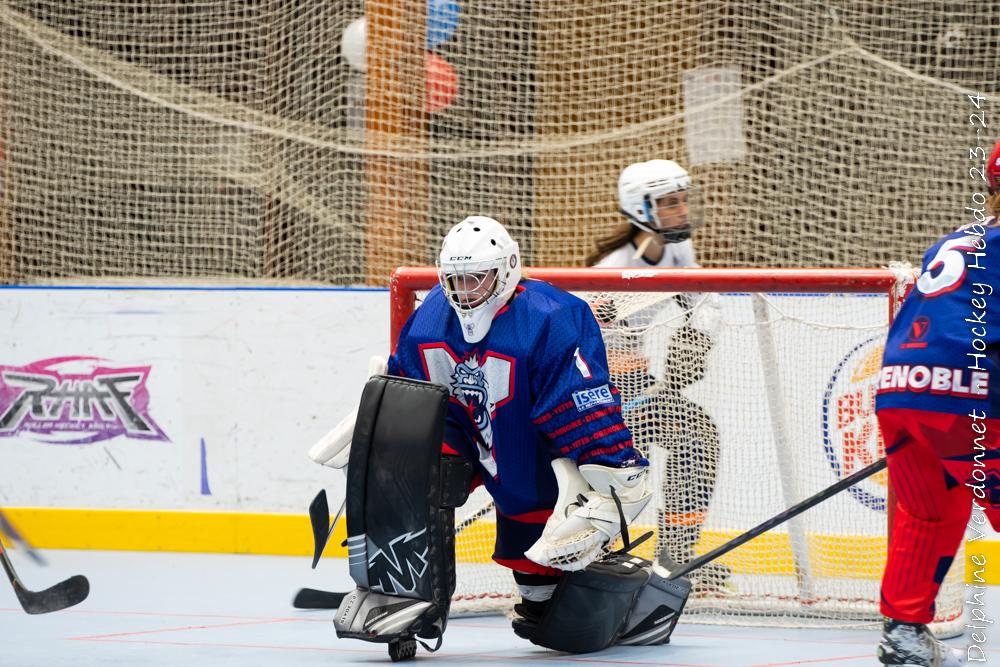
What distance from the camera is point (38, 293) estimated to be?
5.52 metres

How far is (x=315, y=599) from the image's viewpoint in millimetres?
3988

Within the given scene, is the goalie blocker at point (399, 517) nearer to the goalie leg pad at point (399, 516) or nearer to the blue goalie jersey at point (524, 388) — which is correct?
the goalie leg pad at point (399, 516)

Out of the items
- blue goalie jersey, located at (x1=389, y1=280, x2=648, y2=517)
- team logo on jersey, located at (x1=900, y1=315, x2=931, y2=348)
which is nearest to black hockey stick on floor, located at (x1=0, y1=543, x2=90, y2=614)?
blue goalie jersey, located at (x1=389, y1=280, x2=648, y2=517)

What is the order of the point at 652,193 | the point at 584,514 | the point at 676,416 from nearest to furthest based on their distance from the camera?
the point at 584,514 → the point at 676,416 → the point at 652,193

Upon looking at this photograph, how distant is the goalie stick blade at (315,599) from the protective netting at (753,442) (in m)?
0.38

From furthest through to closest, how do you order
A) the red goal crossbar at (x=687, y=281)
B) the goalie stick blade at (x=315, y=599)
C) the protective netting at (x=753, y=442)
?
the protective netting at (x=753, y=442), the goalie stick blade at (x=315, y=599), the red goal crossbar at (x=687, y=281)

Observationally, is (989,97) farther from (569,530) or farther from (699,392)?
(569,530)

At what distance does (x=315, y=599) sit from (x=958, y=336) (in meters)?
2.11

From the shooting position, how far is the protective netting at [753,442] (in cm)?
407

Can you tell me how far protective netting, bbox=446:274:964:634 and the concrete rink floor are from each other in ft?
0.79

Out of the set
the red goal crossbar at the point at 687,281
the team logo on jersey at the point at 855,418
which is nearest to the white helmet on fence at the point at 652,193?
the red goal crossbar at the point at 687,281

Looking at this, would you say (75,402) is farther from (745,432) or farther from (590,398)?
(590,398)

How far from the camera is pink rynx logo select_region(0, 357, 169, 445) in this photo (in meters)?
5.41

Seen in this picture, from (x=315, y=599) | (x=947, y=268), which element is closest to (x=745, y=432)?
(x=315, y=599)
